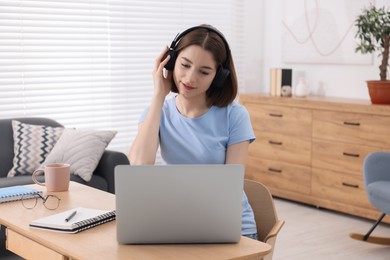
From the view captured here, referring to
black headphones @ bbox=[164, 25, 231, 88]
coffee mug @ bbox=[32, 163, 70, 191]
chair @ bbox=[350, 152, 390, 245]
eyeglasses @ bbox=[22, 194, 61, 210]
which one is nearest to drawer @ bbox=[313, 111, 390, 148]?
chair @ bbox=[350, 152, 390, 245]

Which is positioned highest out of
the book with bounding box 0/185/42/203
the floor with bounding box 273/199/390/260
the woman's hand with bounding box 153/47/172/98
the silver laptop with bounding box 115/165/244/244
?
the woman's hand with bounding box 153/47/172/98

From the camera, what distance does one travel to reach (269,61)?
625 centimetres

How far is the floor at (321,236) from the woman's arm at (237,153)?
167cm

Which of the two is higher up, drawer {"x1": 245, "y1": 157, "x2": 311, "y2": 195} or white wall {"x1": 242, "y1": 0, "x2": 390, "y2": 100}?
white wall {"x1": 242, "y1": 0, "x2": 390, "y2": 100}

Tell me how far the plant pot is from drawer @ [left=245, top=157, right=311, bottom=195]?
84cm

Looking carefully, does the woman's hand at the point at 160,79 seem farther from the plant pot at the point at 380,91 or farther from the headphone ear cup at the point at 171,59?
the plant pot at the point at 380,91

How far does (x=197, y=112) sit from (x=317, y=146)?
280 cm

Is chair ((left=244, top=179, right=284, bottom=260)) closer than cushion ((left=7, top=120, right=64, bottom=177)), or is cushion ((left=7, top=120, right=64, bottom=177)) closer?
chair ((left=244, top=179, right=284, bottom=260))

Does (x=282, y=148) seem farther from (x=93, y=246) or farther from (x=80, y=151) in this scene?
(x=93, y=246)

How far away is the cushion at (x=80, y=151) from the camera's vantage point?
4.20 meters

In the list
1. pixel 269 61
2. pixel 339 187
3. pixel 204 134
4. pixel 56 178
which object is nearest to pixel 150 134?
pixel 204 134

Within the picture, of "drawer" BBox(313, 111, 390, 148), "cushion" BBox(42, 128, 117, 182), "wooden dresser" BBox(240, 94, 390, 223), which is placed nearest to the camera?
"cushion" BBox(42, 128, 117, 182)

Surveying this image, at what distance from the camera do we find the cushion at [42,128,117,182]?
13.8 feet

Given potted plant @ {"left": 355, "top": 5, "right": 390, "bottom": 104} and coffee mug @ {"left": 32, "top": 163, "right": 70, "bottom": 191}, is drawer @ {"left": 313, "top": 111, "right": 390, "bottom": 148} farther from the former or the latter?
coffee mug @ {"left": 32, "top": 163, "right": 70, "bottom": 191}
